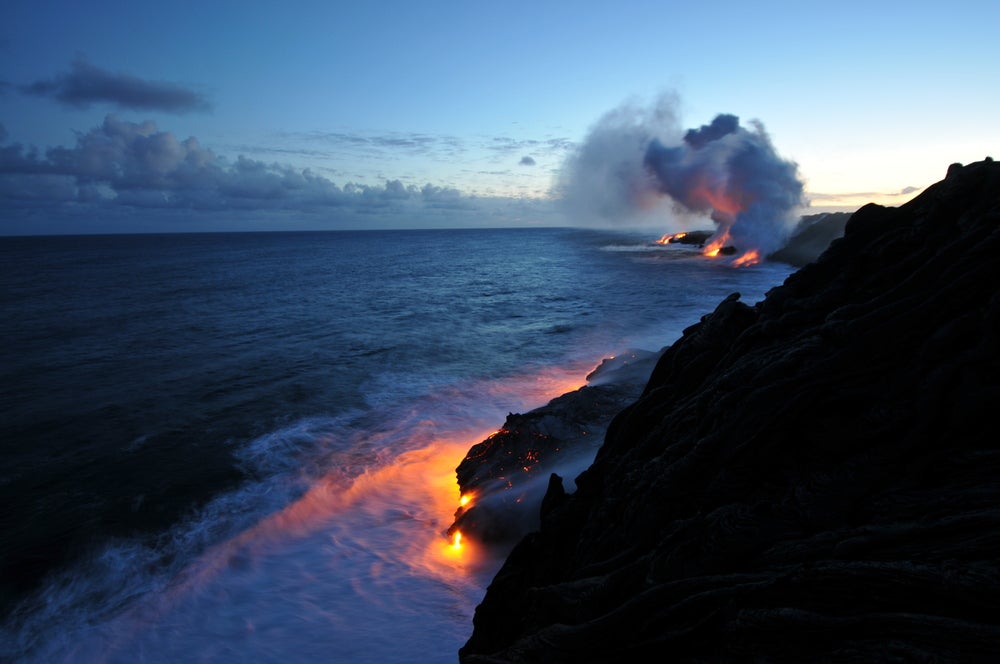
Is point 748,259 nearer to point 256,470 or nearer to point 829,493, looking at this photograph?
point 256,470

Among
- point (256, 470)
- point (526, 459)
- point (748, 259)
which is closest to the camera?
point (526, 459)

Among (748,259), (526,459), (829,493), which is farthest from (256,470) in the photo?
(748,259)

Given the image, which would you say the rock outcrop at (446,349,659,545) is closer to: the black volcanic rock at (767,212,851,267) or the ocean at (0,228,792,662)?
the ocean at (0,228,792,662)

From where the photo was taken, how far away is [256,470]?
1438 cm

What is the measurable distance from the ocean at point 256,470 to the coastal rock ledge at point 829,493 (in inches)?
141

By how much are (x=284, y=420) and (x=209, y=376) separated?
6.80 m

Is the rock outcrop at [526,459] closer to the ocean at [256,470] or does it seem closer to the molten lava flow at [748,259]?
the ocean at [256,470]

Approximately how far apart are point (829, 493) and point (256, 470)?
45.6ft

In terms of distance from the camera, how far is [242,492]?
1321cm

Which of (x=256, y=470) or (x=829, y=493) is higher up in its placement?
(x=829, y=493)

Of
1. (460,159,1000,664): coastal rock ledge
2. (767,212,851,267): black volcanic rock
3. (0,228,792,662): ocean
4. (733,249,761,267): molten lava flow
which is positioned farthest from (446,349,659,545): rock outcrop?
(733,249,761,267): molten lava flow

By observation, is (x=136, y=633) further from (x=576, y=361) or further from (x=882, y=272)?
(x=576, y=361)

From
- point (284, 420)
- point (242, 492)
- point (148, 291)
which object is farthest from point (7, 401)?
point (148, 291)

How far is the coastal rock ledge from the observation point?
11.6 ft
